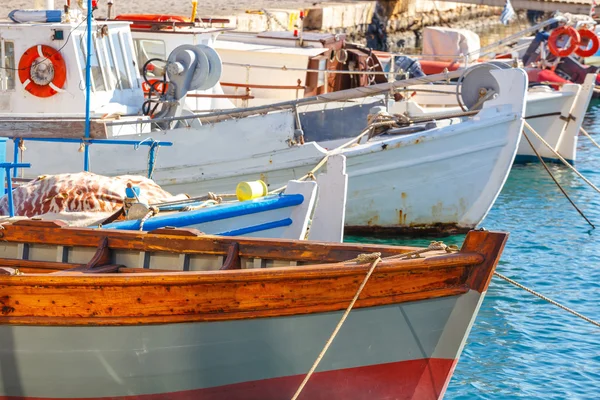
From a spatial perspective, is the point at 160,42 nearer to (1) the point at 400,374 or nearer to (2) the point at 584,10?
(1) the point at 400,374

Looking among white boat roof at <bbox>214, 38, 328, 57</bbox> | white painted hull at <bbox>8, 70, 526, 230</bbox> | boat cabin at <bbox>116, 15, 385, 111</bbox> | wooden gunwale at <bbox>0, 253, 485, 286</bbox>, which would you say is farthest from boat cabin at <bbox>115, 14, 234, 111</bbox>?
wooden gunwale at <bbox>0, 253, 485, 286</bbox>

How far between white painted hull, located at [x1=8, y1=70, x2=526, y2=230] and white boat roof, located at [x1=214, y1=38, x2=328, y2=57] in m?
4.55

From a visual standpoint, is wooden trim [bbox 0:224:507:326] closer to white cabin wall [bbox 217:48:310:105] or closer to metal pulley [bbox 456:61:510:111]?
metal pulley [bbox 456:61:510:111]

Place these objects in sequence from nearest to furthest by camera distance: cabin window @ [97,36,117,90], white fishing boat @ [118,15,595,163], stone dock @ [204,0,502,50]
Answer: cabin window @ [97,36,117,90]
white fishing boat @ [118,15,595,163]
stone dock @ [204,0,502,50]

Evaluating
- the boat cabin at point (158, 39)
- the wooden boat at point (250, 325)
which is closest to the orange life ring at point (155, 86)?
the boat cabin at point (158, 39)

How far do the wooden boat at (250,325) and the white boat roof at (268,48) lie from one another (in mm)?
10252

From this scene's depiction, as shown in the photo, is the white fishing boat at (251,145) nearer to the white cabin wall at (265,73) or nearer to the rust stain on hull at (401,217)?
the rust stain on hull at (401,217)

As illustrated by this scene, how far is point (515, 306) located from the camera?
9.95m

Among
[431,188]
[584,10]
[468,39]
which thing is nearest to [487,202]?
[431,188]

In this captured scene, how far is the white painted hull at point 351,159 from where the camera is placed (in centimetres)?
1167

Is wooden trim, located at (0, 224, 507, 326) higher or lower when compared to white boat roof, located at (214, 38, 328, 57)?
lower

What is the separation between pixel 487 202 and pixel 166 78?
15.0ft

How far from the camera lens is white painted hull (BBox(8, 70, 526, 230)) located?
11.7m

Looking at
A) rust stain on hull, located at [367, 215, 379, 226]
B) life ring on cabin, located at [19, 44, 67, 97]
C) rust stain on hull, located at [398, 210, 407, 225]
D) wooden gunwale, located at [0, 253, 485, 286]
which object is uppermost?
life ring on cabin, located at [19, 44, 67, 97]
